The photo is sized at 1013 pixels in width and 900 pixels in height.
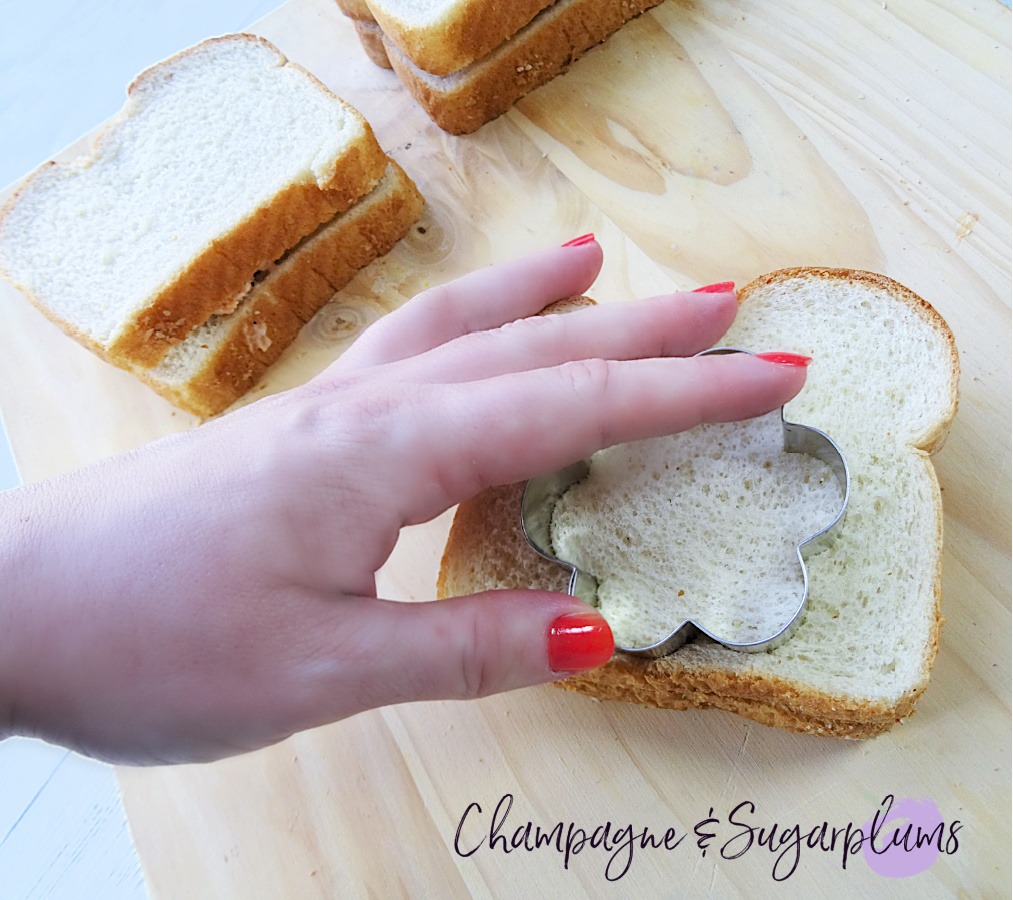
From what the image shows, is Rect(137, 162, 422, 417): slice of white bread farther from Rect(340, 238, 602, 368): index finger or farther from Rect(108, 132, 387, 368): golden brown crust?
Rect(340, 238, 602, 368): index finger

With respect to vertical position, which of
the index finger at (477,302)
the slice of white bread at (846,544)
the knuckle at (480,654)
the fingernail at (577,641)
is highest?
the index finger at (477,302)

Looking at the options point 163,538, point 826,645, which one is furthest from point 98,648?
point 826,645

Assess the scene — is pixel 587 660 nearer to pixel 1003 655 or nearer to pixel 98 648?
pixel 98 648

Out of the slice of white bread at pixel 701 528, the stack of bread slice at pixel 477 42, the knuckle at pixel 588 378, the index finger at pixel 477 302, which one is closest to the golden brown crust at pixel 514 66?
the stack of bread slice at pixel 477 42

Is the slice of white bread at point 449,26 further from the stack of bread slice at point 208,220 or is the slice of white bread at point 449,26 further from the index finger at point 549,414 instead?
the index finger at point 549,414

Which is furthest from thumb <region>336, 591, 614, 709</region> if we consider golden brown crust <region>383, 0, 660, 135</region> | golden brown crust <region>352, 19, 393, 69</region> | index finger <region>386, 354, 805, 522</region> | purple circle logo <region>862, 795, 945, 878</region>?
golden brown crust <region>352, 19, 393, 69</region>
